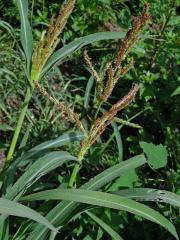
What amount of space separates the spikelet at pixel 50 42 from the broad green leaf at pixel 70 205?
0.41m

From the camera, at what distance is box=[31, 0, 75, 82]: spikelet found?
1559 mm

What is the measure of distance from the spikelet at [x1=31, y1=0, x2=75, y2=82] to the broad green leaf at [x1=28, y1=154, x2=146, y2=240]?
0.41 meters

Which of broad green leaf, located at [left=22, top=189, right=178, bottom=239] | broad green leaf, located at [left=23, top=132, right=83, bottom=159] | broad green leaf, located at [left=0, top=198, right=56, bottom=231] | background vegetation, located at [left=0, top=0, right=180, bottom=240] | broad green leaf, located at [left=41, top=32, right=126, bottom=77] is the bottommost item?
background vegetation, located at [left=0, top=0, right=180, bottom=240]

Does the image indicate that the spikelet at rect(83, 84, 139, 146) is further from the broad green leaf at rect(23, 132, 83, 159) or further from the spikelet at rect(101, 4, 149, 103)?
the broad green leaf at rect(23, 132, 83, 159)

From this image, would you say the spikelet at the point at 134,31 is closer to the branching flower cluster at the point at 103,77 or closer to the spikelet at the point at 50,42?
the branching flower cluster at the point at 103,77

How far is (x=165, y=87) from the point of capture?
3129mm

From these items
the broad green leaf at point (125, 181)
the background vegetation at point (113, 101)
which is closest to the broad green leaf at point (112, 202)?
the broad green leaf at point (125, 181)

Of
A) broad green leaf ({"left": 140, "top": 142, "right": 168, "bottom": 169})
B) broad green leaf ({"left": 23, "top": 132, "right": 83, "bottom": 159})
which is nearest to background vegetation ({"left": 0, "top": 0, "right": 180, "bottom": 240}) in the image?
broad green leaf ({"left": 140, "top": 142, "right": 168, "bottom": 169})

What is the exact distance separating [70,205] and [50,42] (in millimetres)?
520

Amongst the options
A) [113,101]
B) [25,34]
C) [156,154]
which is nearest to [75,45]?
[25,34]

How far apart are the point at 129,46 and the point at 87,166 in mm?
1602

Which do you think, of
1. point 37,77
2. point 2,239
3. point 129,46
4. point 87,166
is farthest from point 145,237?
point 129,46

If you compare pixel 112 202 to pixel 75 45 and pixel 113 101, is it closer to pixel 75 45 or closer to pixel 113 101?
pixel 75 45

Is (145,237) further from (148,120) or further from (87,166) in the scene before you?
(148,120)
